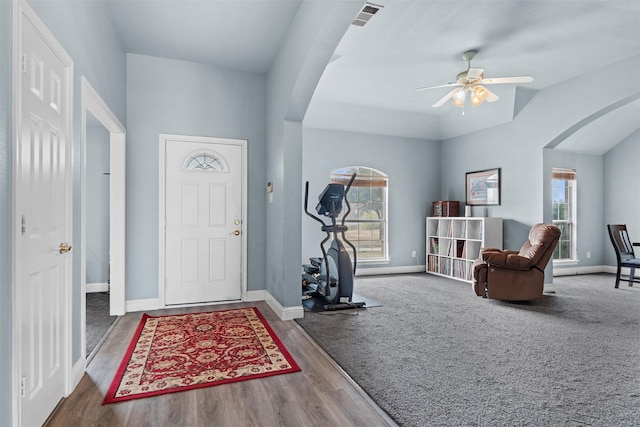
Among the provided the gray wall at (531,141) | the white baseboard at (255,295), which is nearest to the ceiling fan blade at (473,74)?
the gray wall at (531,141)

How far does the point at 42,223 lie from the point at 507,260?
462cm

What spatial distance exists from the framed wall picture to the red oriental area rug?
457cm

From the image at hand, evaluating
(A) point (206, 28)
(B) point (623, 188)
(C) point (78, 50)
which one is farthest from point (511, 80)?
(B) point (623, 188)

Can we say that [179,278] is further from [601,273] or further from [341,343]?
[601,273]

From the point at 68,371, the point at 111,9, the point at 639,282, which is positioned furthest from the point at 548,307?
the point at 111,9

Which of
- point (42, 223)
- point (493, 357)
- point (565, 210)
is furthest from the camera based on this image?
point (565, 210)

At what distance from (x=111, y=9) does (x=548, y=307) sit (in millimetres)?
5672

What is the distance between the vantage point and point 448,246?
636 cm

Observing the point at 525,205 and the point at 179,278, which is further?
the point at 525,205

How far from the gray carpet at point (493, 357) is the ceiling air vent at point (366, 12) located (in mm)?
2873

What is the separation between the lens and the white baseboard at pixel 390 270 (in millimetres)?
6453

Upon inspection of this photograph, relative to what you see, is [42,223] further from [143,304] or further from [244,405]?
[143,304]

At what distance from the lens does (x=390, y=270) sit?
21.8ft

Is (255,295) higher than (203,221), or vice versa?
(203,221)
